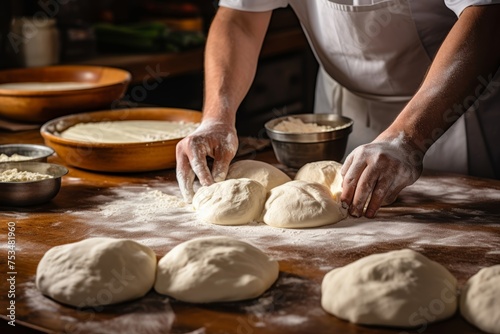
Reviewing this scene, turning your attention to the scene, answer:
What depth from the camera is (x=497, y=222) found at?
1.90 meters

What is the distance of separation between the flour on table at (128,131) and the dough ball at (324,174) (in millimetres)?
444

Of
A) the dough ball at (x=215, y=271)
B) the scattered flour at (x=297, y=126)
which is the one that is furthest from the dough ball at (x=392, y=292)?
the scattered flour at (x=297, y=126)

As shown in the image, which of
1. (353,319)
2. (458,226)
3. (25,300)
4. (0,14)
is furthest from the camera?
(0,14)

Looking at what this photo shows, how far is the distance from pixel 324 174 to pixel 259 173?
19 cm

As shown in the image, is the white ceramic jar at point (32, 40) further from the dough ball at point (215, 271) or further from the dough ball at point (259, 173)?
the dough ball at point (215, 271)

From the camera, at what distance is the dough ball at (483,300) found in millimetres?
1345

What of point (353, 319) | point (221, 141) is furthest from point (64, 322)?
point (221, 141)

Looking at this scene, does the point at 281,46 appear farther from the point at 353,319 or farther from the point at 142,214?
the point at 353,319

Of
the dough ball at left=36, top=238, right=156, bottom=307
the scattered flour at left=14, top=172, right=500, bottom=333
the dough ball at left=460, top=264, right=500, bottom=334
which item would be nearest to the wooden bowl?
the scattered flour at left=14, top=172, right=500, bottom=333

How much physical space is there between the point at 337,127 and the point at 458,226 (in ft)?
2.21

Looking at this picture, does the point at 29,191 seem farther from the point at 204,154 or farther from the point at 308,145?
the point at 308,145

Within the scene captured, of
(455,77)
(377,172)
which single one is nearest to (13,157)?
(377,172)

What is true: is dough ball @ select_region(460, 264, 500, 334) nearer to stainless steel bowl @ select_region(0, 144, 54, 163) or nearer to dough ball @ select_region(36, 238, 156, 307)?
dough ball @ select_region(36, 238, 156, 307)

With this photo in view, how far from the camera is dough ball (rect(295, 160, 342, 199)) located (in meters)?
2.08
